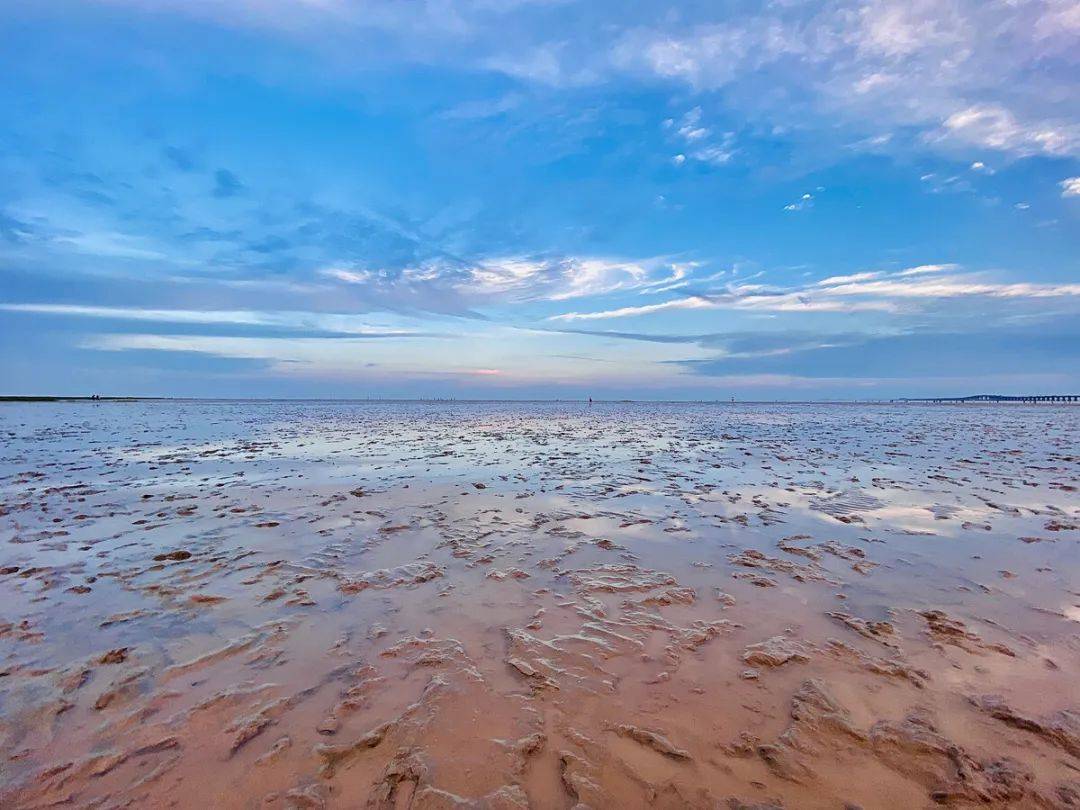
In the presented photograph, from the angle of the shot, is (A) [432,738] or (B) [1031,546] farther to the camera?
(B) [1031,546]

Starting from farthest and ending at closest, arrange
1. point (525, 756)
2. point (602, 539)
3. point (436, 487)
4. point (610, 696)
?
point (436, 487) < point (602, 539) < point (610, 696) < point (525, 756)

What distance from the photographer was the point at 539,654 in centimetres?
511

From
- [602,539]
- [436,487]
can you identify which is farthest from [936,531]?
[436,487]

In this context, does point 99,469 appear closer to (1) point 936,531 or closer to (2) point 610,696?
(2) point 610,696

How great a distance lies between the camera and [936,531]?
9383mm

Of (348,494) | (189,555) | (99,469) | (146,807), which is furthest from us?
(99,469)

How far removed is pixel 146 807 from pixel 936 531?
11.7 meters

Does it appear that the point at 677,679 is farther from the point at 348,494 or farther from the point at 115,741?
the point at 348,494

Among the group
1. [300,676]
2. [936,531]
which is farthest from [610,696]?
[936,531]

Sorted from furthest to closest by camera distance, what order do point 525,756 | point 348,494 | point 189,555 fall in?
point 348,494 < point 189,555 < point 525,756

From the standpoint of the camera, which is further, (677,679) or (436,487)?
(436,487)

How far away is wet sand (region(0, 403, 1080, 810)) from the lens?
3.44 meters

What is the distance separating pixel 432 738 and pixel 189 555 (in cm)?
634

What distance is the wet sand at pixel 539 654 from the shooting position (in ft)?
11.3
